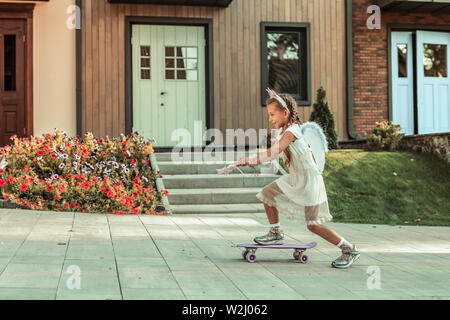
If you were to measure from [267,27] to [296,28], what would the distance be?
756 millimetres

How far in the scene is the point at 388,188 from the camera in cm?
952

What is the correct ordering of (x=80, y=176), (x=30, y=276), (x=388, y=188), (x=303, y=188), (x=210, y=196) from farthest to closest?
1. (x=388, y=188)
2. (x=210, y=196)
3. (x=80, y=176)
4. (x=303, y=188)
5. (x=30, y=276)

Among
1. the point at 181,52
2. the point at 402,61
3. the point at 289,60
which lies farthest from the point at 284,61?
the point at 402,61

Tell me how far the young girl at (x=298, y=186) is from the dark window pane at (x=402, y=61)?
994 centimetres

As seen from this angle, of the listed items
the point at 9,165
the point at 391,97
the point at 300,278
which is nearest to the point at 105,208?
the point at 9,165

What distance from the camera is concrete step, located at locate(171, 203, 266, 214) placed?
27.8 feet

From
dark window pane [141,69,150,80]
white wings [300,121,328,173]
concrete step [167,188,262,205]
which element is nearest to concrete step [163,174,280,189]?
concrete step [167,188,262,205]

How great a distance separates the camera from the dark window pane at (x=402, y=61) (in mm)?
13922

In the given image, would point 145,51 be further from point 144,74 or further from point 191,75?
point 191,75

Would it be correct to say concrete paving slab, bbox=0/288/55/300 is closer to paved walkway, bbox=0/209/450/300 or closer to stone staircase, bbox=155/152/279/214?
paved walkway, bbox=0/209/450/300

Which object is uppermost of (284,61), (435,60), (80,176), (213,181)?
(435,60)

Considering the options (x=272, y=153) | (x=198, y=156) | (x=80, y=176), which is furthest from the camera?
(x=198, y=156)

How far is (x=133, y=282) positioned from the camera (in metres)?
4.09

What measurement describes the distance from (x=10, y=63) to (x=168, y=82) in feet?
11.4
